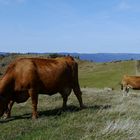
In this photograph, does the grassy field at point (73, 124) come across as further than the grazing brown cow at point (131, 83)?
No

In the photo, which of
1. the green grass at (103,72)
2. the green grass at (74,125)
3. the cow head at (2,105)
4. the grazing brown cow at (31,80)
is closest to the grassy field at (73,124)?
the green grass at (74,125)

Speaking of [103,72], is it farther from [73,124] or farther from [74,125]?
[74,125]

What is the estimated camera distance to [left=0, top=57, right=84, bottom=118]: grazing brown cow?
591 inches

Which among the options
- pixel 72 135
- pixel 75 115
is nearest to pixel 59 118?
pixel 75 115

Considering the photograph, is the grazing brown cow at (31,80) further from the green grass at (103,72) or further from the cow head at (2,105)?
the green grass at (103,72)

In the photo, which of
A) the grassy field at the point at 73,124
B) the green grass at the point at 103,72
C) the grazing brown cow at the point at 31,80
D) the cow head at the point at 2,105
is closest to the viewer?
the grassy field at the point at 73,124

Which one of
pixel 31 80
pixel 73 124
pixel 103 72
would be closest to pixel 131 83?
pixel 31 80

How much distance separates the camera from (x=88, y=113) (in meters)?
14.7

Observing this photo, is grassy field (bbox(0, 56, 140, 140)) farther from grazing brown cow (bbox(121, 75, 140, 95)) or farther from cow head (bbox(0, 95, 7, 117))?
grazing brown cow (bbox(121, 75, 140, 95))

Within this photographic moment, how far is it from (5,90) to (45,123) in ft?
8.38

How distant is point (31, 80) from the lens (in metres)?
15.0

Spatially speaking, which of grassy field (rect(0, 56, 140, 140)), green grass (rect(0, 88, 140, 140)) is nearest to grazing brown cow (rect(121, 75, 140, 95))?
grassy field (rect(0, 56, 140, 140))

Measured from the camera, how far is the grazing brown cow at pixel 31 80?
1500 cm

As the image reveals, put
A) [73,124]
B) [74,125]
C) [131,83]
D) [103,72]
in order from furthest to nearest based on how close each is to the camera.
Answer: [103,72]
[131,83]
[73,124]
[74,125]
